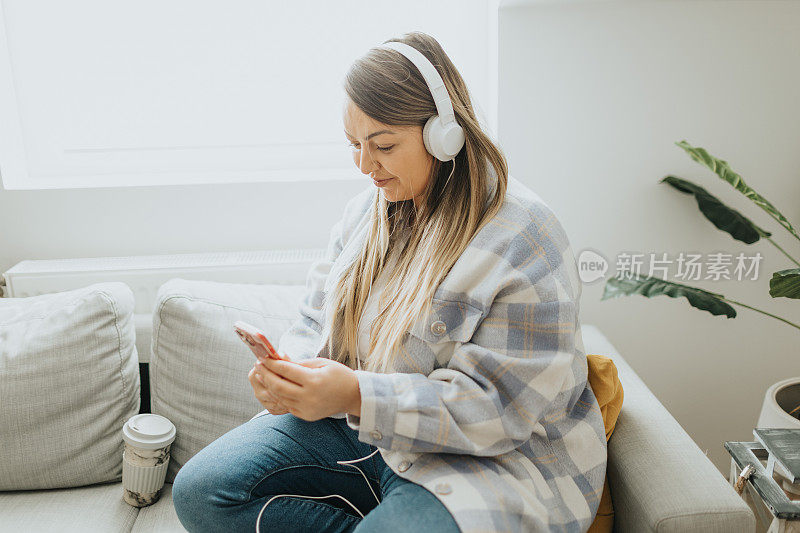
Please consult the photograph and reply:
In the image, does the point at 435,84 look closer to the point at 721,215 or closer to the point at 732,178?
the point at 732,178

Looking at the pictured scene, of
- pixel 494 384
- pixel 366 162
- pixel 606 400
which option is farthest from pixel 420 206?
pixel 606 400

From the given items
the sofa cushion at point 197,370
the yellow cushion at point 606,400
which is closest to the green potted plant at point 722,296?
the yellow cushion at point 606,400

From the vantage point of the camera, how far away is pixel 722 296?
1.44m

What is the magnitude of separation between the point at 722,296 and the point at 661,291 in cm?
19

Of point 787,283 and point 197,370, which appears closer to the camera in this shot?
point 787,283

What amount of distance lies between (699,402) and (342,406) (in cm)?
131

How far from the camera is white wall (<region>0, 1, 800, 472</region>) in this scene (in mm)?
1640

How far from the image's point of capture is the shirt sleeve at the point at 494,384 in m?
1.00

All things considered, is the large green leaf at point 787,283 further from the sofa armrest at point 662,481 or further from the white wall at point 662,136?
the white wall at point 662,136

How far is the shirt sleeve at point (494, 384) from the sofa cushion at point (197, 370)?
0.49m

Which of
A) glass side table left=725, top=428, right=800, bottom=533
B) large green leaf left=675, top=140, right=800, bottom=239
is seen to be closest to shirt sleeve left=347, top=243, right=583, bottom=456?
glass side table left=725, top=428, right=800, bottom=533

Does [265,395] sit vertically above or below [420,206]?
below

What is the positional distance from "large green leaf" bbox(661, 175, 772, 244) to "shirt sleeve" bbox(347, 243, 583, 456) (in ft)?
2.62

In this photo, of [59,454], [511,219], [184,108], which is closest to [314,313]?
[511,219]
